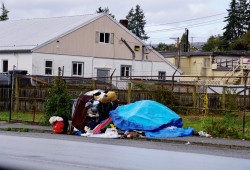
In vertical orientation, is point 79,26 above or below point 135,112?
above

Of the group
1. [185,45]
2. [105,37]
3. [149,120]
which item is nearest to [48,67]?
[105,37]

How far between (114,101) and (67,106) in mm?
2410

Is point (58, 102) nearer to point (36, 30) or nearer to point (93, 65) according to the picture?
point (93, 65)

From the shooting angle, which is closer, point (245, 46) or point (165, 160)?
point (165, 160)

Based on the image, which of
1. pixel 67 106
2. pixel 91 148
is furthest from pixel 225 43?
pixel 91 148

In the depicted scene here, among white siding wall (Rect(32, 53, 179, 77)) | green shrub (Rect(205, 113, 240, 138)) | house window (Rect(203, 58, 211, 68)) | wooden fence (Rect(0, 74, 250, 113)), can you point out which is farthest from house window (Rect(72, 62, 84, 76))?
green shrub (Rect(205, 113, 240, 138))

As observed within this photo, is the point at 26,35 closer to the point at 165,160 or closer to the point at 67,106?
the point at 67,106

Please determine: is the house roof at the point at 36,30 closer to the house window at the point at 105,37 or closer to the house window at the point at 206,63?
the house window at the point at 105,37

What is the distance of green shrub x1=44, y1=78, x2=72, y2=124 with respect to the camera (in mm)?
21453

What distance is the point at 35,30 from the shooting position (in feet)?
159

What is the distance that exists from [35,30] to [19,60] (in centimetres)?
520

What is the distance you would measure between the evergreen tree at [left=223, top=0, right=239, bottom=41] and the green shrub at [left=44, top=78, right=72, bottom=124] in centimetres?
9647

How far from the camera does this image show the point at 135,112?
1902 cm

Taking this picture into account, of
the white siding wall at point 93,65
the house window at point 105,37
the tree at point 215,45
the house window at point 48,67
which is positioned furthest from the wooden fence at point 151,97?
the tree at point 215,45
